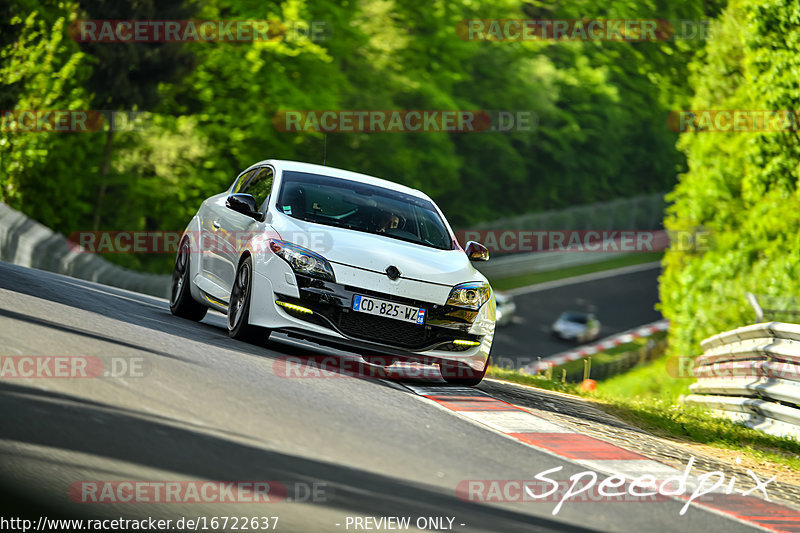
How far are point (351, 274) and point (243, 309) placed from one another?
1.16 m

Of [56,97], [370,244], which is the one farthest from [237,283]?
[56,97]

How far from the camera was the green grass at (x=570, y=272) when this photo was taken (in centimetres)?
5931

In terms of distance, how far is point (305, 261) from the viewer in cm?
968

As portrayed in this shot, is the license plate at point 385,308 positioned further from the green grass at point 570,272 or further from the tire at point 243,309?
the green grass at point 570,272

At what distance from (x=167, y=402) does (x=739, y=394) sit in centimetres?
829

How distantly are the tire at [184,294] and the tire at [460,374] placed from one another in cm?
323

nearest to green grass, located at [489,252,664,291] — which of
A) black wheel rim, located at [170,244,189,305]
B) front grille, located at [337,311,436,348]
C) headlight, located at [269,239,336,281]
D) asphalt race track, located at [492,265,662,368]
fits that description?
asphalt race track, located at [492,265,662,368]

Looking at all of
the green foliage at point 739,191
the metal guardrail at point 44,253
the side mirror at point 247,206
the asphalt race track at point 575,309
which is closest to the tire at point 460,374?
the side mirror at point 247,206

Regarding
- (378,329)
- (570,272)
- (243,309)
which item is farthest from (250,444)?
(570,272)

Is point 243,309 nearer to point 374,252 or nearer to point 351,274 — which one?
point 351,274

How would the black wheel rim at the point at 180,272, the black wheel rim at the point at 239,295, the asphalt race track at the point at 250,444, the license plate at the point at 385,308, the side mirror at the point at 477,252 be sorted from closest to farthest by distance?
the asphalt race track at the point at 250,444 → the license plate at the point at 385,308 → the black wheel rim at the point at 239,295 → the side mirror at the point at 477,252 → the black wheel rim at the point at 180,272

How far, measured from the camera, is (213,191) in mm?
41156

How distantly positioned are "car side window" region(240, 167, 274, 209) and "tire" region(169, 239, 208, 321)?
1.05m

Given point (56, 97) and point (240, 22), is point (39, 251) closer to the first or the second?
point (56, 97)
